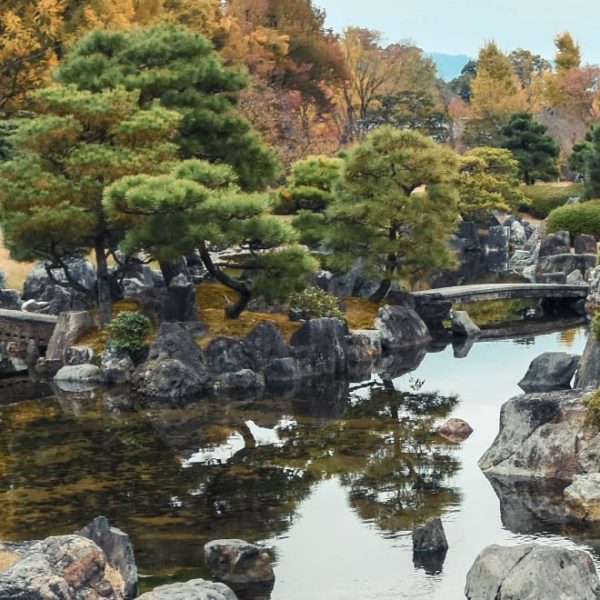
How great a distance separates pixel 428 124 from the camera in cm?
8675

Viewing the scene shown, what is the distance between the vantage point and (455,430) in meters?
24.6

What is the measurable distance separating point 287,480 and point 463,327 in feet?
59.1

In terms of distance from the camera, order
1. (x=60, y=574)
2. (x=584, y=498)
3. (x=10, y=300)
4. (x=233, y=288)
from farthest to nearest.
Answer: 1. (x=10, y=300)
2. (x=233, y=288)
3. (x=584, y=498)
4. (x=60, y=574)

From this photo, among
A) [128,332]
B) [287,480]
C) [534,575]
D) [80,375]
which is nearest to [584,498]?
[534,575]

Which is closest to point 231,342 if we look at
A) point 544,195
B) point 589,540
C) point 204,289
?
point 204,289

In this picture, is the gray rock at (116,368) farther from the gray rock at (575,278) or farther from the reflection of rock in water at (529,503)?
the gray rock at (575,278)

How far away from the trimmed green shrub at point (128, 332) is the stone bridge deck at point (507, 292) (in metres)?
11.5

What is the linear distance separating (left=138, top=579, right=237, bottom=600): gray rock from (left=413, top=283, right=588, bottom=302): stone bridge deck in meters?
25.8

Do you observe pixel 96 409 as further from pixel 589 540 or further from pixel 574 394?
pixel 589 540

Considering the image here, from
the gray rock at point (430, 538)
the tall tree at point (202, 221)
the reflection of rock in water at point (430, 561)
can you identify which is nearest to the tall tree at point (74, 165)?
the tall tree at point (202, 221)

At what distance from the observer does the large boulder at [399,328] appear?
115 ft

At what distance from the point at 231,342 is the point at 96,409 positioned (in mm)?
4137

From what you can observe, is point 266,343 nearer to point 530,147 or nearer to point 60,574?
point 60,574

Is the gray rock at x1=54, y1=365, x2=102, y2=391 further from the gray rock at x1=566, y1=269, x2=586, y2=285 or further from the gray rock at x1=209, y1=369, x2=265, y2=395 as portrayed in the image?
the gray rock at x1=566, y1=269, x2=586, y2=285
